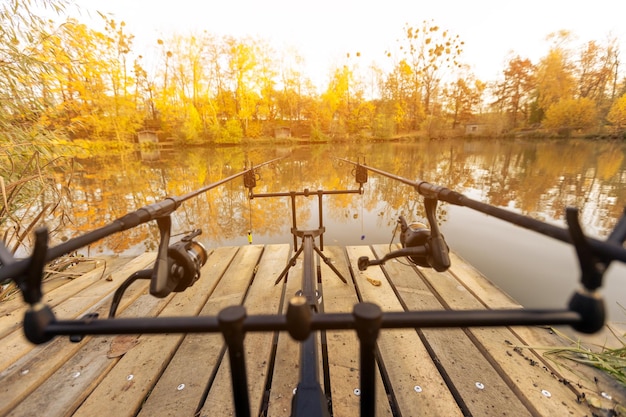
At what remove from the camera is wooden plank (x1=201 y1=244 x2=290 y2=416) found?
187cm

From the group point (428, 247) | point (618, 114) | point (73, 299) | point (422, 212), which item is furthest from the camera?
point (618, 114)

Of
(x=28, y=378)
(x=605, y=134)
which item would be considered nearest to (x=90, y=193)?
(x=28, y=378)

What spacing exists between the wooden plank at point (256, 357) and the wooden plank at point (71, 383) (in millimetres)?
984

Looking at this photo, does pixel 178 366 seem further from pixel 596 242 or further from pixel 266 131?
pixel 266 131

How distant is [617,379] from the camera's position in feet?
6.32

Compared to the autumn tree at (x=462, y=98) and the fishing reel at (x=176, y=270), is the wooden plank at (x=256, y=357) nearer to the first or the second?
the fishing reel at (x=176, y=270)

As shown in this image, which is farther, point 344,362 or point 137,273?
point 344,362

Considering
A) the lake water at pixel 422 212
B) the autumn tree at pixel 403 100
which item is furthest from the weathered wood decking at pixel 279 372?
the autumn tree at pixel 403 100

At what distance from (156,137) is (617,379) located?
1998 inches

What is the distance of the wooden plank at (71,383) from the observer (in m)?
1.85

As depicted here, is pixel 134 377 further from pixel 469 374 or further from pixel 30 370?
pixel 469 374

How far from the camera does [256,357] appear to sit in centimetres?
227

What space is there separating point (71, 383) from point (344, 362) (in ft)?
7.31

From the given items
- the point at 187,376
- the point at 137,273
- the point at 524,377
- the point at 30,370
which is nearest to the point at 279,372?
the point at 187,376
